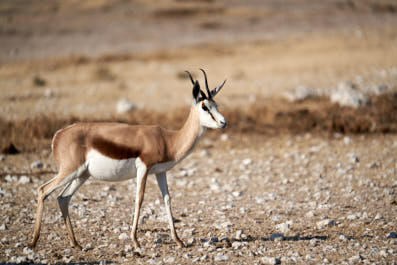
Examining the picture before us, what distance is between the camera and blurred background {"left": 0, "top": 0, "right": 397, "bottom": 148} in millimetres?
16344

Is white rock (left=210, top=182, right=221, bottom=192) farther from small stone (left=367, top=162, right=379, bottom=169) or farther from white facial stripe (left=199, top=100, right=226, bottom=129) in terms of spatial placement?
small stone (left=367, top=162, right=379, bottom=169)

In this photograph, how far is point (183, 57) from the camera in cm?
3191

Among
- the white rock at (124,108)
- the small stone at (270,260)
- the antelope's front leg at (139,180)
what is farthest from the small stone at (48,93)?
the small stone at (270,260)

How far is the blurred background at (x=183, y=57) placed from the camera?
643 inches

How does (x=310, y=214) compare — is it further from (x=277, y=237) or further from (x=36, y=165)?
(x=36, y=165)

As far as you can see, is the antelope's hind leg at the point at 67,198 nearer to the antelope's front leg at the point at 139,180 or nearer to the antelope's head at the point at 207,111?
the antelope's front leg at the point at 139,180

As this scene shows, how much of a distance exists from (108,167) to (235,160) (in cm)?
550

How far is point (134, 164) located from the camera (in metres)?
Answer: 6.52

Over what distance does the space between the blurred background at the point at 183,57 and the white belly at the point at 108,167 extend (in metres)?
6.63

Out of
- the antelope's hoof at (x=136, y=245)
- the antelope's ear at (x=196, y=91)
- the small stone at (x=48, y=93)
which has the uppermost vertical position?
the antelope's ear at (x=196, y=91)

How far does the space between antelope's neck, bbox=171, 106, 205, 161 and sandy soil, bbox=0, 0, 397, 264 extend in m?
1.28

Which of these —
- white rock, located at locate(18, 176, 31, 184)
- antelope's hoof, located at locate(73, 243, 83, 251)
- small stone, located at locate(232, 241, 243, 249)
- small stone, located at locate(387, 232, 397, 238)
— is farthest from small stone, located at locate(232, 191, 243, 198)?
white rock, located at locate(18, 176, 31, 184)

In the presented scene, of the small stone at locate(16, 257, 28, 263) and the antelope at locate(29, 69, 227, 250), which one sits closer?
the small stone at locate(16, 257, 28, 263)

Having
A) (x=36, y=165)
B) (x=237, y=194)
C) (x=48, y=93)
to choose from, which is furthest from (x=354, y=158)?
(x=48, y=93)
